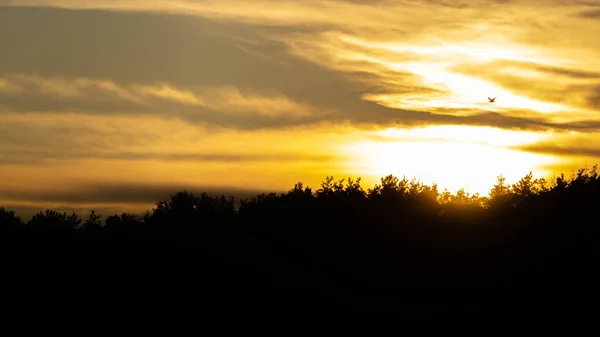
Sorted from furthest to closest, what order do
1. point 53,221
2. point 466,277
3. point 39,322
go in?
1. point 53,221
2. point 39,322
3. point 466,277

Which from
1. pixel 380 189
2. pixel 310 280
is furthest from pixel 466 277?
pixel 380 189

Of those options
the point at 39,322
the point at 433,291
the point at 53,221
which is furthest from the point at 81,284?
the point at 433,291

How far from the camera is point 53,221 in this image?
70125 mm

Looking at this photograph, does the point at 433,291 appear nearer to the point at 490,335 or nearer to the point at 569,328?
the point at 490,335

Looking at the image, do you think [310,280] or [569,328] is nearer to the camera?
[569,328]

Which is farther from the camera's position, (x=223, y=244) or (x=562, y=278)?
(x=223, y=244)

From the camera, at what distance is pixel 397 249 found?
55156 millimetres

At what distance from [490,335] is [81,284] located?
25330 millimetres

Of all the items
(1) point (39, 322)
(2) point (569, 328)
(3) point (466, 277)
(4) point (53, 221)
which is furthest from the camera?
(4) point (53, 221)

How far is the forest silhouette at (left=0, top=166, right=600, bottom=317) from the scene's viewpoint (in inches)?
1987

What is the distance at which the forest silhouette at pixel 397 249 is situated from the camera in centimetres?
5047

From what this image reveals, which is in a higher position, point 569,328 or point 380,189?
point 380,189

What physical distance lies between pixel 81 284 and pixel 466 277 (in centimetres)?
2359

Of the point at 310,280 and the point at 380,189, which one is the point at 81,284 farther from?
the point at 380,189
